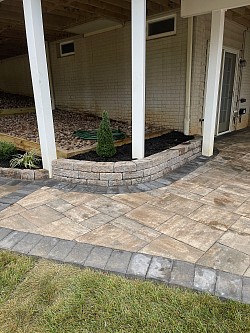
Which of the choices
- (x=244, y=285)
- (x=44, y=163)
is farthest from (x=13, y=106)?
(x=244, y=285)

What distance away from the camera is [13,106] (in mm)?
7781

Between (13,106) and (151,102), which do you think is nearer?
(151,102)

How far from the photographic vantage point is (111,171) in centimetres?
322

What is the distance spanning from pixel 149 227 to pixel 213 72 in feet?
9.05

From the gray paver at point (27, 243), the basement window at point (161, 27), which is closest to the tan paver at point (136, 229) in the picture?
the gray paver at point (27, 243)

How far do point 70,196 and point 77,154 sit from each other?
1.04 metres

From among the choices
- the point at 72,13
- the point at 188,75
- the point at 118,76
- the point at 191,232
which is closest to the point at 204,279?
the point at 191,232

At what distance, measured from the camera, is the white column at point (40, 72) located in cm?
294

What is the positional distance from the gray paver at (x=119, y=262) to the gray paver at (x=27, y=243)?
0.70 m

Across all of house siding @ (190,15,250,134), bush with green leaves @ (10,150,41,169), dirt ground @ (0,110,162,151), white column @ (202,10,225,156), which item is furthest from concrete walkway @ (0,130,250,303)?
house siding @ (190,15,250,134)

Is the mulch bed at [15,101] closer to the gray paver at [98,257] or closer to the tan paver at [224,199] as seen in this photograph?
the tan paver at [224,199]

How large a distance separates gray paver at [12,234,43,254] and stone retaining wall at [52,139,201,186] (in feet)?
4.09

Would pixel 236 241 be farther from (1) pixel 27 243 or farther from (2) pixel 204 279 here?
(1) pixel 27 243

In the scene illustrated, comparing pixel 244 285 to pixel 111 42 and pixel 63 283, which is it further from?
pixel 111 42
